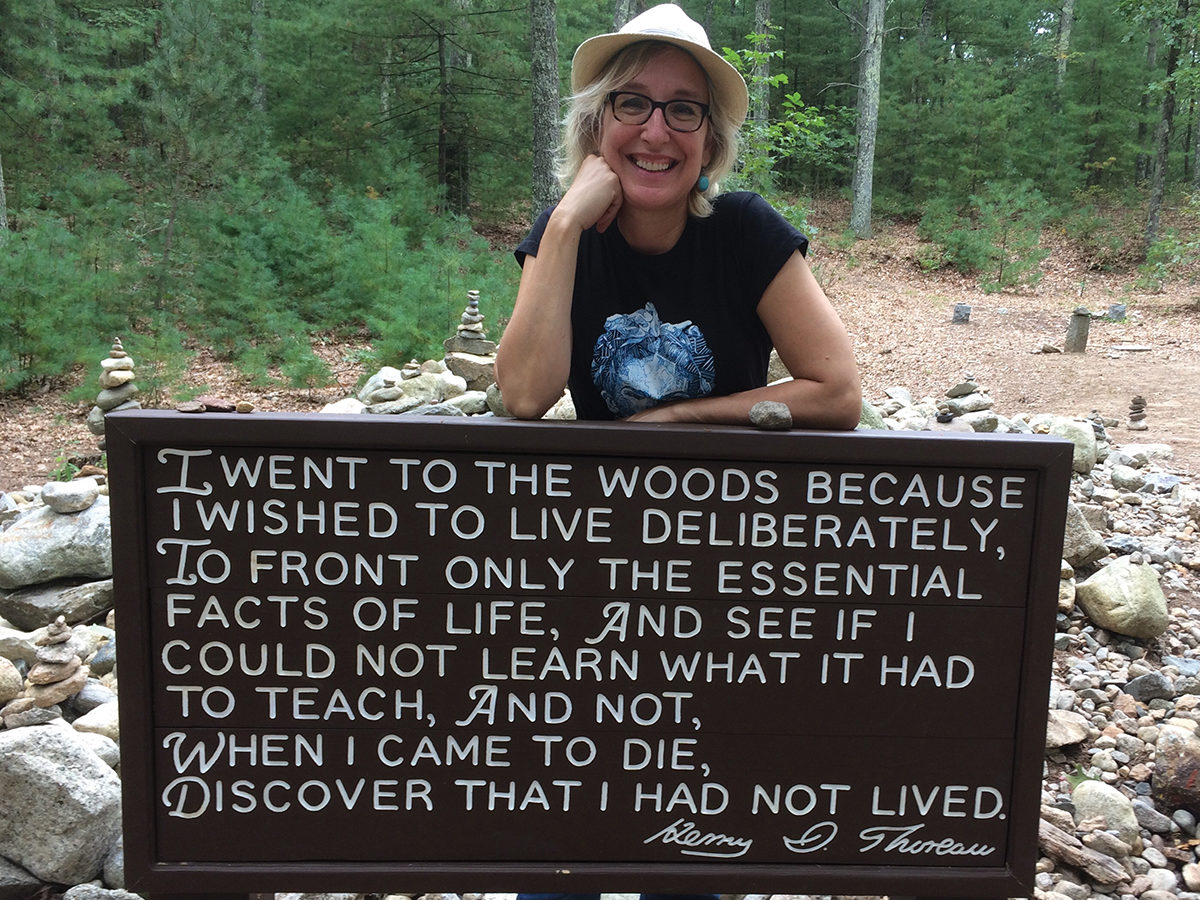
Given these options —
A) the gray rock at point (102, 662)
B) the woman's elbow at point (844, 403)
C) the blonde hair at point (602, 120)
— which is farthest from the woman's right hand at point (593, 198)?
the gray rock at point (102, 662)

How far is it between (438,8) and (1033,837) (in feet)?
53.4

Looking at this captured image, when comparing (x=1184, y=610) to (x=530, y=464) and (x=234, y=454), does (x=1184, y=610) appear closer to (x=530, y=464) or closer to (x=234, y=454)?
(x=530, y=464)

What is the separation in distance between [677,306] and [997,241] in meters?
18.1

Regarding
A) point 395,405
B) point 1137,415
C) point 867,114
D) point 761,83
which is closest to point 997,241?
point 867,114

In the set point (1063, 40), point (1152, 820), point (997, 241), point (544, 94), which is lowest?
point (1152, 820)

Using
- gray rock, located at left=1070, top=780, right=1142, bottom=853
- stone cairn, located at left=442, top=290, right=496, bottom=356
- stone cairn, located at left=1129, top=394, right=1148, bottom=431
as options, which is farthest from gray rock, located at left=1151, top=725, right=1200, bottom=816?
stone cairn, located at left=442, top=290, right=496, bottom=356

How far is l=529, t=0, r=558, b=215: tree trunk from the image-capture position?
12.2m

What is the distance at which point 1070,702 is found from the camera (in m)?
3.50

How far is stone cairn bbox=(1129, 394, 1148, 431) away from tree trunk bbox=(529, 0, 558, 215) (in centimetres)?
703

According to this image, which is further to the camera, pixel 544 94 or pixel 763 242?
pixel 544 94

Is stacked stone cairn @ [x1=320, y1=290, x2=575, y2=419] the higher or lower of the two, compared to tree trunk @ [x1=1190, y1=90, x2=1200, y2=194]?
lower
